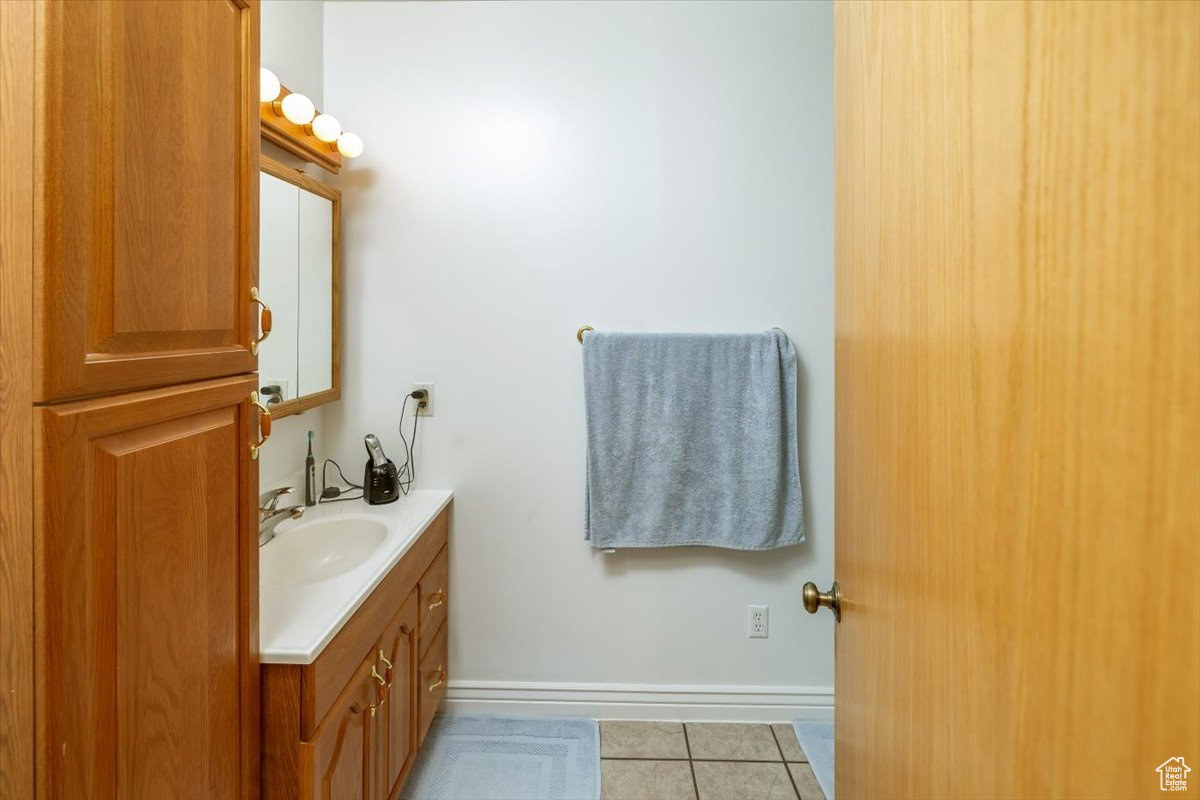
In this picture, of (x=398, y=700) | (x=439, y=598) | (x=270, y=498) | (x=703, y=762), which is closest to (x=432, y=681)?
(x=439, y=598)

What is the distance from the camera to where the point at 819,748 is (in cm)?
191

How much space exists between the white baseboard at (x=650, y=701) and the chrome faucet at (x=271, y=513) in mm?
863

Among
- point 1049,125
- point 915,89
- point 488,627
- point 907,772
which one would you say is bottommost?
point 488,627

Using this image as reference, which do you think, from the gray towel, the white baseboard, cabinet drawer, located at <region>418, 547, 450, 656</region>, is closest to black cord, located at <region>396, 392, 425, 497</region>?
cabinet drawer, located at <region>418, 547, 450, 656</region>

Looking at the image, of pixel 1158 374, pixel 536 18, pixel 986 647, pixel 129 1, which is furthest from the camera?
pixel 536 18

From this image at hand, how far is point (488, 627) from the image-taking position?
6.78 ft

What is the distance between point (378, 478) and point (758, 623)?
134cm

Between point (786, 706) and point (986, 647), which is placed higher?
point (986, 647)

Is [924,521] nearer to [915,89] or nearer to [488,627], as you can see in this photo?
[915,89]

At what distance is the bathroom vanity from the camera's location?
103 centimetres

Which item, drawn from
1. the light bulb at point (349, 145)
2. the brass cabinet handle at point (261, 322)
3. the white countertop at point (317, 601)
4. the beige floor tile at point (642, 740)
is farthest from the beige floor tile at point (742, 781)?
the light bulb at point (349, 145)

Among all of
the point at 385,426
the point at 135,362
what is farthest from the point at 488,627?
the point at 135,362

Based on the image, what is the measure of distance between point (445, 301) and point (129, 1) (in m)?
1.35

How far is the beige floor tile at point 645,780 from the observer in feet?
5.57
